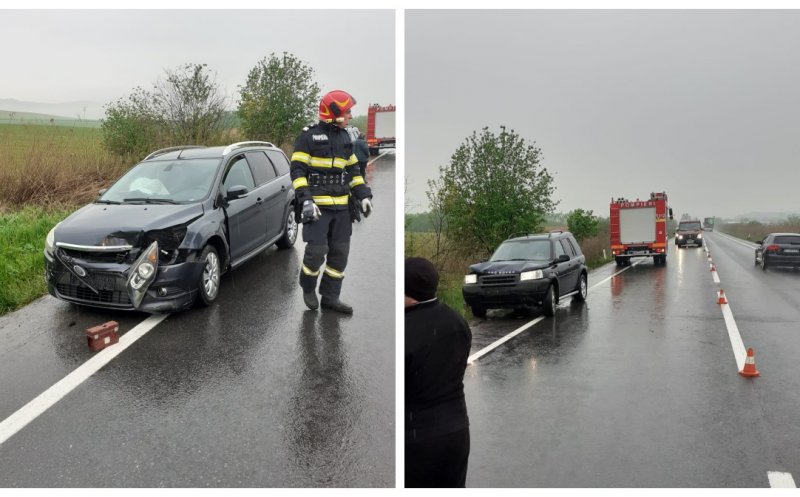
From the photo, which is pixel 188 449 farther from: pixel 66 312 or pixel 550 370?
pixel 550 370

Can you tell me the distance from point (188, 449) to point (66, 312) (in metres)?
1.67

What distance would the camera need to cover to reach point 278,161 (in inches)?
202

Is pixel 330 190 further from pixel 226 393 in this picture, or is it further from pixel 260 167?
pixel 260 167

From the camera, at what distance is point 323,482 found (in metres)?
2.44

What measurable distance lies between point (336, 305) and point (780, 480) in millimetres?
2482

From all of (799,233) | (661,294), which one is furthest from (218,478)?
(799,233)

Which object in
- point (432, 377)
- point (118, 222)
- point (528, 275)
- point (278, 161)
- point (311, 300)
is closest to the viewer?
point (432, 377)

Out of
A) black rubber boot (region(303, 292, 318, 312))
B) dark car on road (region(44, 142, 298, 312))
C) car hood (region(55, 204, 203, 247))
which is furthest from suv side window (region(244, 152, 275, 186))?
black rubber boot (region(303, 292, 318, 312))

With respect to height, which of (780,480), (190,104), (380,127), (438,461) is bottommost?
(780,480)

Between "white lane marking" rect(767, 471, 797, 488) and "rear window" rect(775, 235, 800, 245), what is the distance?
4.01m

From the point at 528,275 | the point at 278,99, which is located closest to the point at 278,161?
the point at 278,99

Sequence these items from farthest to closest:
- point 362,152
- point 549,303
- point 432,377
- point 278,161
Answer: point 549,303 < point 278,161 < point 362,152 < point 432,377

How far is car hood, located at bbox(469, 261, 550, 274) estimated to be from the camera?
4655mm

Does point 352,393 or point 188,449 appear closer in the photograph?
point 188,449
